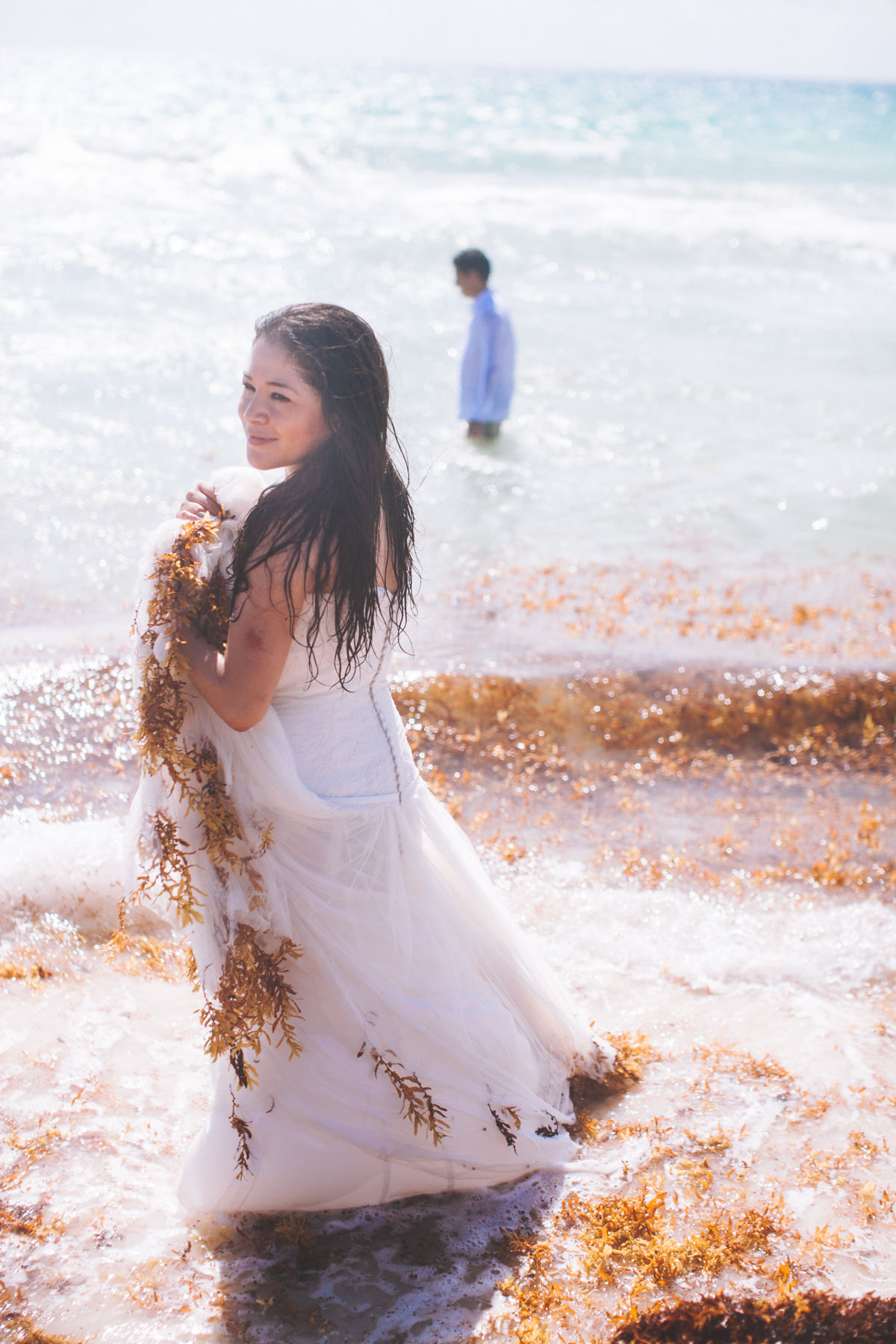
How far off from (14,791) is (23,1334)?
2862mm

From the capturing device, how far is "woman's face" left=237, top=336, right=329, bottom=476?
2268 millimetres

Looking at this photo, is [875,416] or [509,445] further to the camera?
[875,416]

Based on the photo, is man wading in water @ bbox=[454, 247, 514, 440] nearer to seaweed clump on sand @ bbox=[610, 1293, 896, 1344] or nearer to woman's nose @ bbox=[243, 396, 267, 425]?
woman's nose @ bbox=[243, 396, 267, 425]

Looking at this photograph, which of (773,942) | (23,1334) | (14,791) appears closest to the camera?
(23,1334)

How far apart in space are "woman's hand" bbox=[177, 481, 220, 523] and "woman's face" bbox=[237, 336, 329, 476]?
0.57ft

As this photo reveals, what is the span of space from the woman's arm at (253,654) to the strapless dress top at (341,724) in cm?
10

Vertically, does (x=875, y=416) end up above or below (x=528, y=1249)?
above

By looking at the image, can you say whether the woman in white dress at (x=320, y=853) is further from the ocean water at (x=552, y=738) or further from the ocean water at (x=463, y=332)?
the ocean water at (x=463, y=332)

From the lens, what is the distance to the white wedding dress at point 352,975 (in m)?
2.46

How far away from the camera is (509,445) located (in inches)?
405

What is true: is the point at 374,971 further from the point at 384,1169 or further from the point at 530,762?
the point at 530,762

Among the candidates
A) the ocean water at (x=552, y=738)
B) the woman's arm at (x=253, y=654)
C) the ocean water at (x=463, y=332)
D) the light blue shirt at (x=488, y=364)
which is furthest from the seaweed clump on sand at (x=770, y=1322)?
the light blue shirt at (x=488, y=364)

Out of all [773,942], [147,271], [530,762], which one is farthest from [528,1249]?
[147,271]

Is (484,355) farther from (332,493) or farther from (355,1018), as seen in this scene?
(355,1018)
